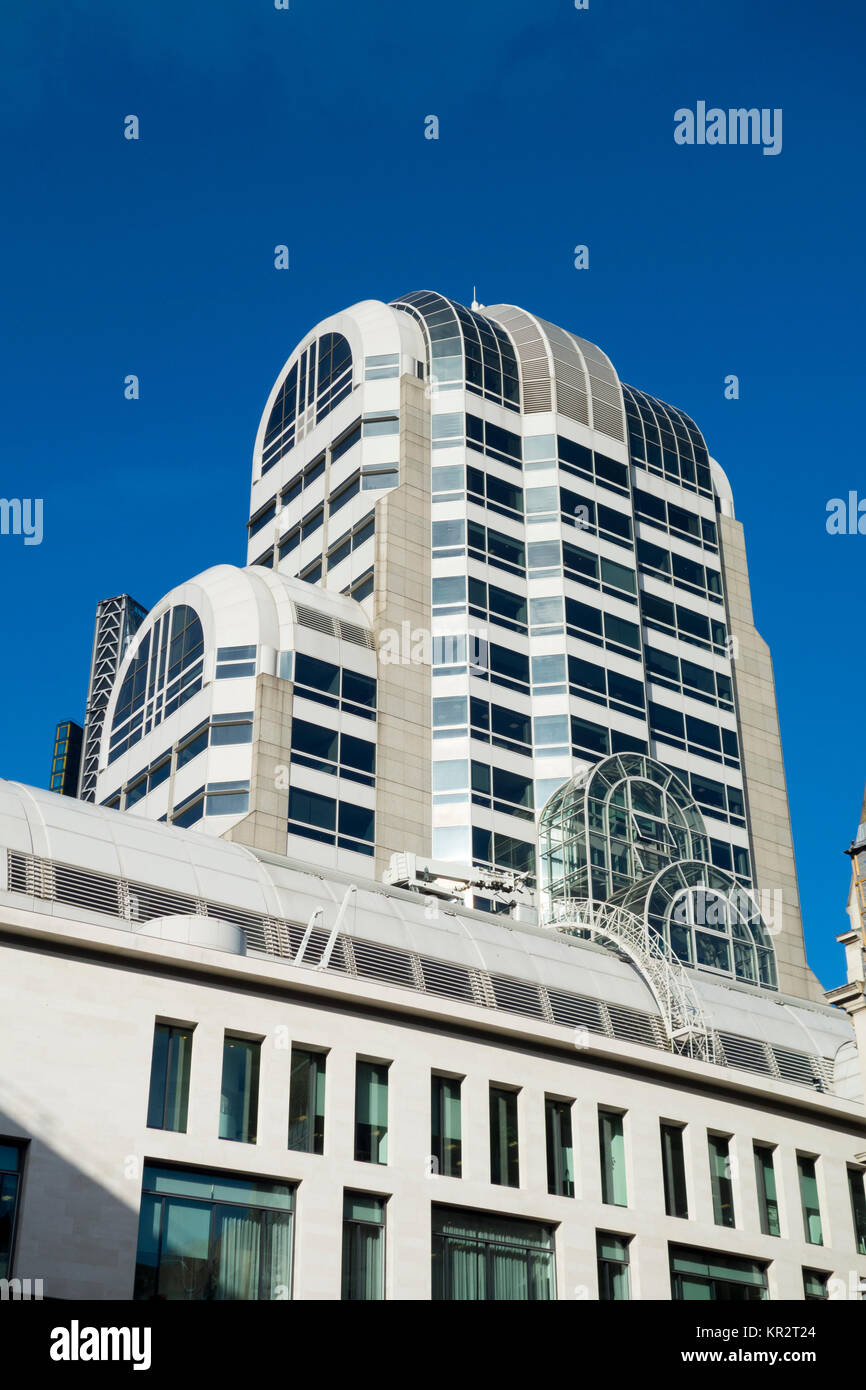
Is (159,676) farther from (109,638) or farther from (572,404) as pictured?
(109,638)

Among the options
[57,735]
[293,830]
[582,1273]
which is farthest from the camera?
[57,735]

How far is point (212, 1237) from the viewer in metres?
32.8

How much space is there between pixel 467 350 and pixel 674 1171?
169 ft

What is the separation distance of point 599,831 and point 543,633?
13394 mm

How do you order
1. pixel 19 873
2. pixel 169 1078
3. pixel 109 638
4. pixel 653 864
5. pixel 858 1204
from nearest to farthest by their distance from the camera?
pixel 169 1078, pixel 19 873, pixel 858 1204, pixel 653 864, pixel 109 638

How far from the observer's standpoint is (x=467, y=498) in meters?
78.8

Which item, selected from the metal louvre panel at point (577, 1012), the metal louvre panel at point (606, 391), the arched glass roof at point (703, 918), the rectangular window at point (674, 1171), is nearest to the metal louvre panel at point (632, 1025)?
the metal louvre panel at point (577, 1012)

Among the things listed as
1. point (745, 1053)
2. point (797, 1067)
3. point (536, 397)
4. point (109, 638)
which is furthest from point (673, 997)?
point (109, 638)

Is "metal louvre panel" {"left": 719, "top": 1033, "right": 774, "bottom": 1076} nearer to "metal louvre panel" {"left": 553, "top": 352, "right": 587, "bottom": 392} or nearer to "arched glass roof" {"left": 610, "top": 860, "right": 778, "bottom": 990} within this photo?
"arched glass roof" {"left": 610, "top": 860, "right": 778, "bottom": 990}

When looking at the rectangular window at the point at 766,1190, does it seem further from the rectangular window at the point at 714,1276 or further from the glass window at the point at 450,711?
the glass window at the point at 450,711

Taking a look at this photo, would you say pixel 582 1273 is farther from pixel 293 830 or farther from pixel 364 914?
pixel 293 830

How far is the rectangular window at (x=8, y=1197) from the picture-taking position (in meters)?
29.9

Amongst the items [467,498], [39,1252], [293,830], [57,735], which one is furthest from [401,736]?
[57,735]

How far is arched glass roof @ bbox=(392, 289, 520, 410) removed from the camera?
8238 centimetres
